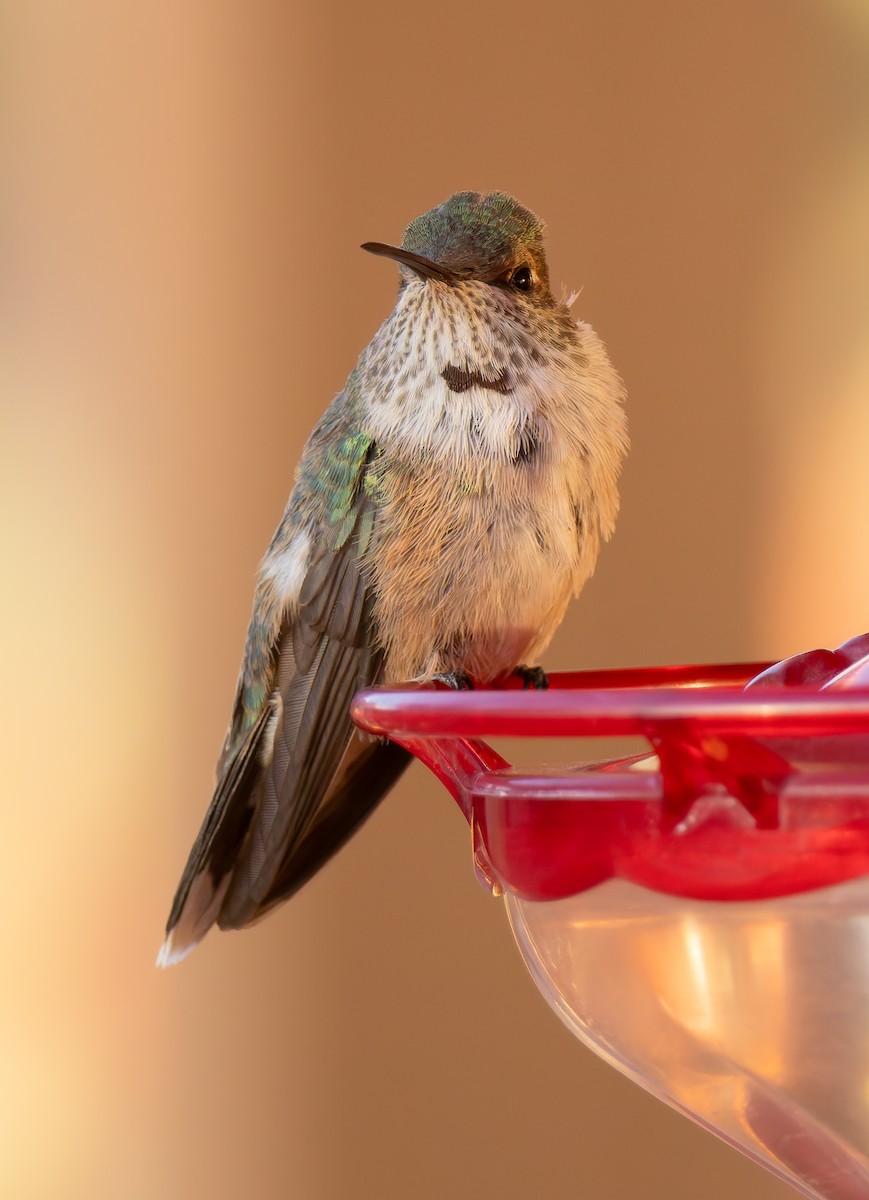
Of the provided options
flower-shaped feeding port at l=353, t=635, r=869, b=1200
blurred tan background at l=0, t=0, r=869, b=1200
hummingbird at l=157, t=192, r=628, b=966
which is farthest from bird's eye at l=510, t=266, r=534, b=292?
blurred tan background at l=0, t=0, r=869, b=1200

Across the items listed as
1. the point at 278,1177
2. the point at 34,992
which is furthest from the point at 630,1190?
the point at 34,992

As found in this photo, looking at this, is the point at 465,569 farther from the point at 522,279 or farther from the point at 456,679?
the point at 522,279

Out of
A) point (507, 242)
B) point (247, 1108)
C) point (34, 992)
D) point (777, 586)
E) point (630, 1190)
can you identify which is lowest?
point (630, 1190)

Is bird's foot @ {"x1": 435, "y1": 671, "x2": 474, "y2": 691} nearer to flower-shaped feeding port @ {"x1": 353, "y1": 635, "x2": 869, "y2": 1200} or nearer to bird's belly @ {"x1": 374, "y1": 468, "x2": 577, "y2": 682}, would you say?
bird's belly @ {"x1": 374, "y1": 468, "x2": 577, "y2": 682}

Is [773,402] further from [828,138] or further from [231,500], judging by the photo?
[231,500]

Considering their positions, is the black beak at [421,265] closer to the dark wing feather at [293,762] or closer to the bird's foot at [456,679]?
the dark wing feather at [293,762]

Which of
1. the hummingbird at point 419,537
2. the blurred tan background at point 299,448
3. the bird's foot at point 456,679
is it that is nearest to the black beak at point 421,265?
the hummingbird at point 419,537

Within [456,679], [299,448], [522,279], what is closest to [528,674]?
[456,679]
